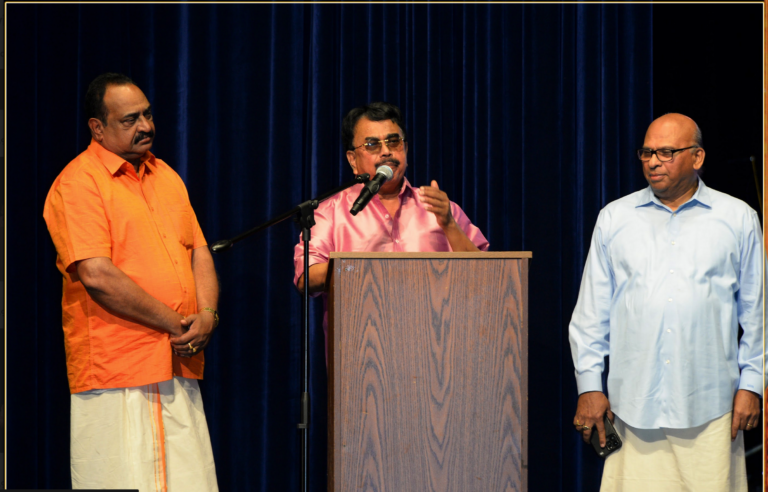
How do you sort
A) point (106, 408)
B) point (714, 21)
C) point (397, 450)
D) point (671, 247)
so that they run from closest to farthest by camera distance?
point (397, 450), point (106, 408), point (671, 247), point (714, 21)

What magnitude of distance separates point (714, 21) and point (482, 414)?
2.72 metres

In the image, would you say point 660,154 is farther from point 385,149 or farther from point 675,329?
point 385,149

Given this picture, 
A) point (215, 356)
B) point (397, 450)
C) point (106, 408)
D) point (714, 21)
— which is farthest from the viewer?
point (714, 21)

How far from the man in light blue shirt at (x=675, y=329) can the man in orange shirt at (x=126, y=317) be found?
1.41 metres

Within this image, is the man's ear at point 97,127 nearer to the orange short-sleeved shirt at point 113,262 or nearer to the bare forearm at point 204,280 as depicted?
the orange short-sleeved shirt at point 113,262

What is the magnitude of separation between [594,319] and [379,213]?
0.92 m

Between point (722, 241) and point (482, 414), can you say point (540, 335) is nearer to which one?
point (722, 241)

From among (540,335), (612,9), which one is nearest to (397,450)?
(540,335)

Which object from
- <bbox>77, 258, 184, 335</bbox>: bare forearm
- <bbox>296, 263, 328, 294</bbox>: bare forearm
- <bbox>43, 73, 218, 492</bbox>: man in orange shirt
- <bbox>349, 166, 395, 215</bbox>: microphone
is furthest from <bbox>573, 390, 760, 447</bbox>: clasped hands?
<bbox>77, 258, 184, 335</bbox>: bare forearm

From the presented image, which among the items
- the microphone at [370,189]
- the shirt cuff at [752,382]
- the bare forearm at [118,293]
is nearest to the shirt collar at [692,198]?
the shirt cuff at [752,382]

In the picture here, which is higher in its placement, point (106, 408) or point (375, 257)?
point (375, 257)

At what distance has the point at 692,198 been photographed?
8.96 ft

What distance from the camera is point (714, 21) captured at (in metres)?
3.79

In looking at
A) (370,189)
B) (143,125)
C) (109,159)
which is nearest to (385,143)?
(370,189)
